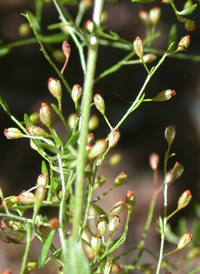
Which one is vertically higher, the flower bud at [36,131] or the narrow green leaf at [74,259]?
the flower bud at [36,131]

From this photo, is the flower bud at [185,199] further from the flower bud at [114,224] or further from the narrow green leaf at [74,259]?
the narrow green leaf at [74,259]

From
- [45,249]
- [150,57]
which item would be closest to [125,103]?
[150,57]

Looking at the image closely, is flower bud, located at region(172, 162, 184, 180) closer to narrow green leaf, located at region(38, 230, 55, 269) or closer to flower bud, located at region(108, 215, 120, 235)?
flower bud, located at region(108, 215, 120, 235)

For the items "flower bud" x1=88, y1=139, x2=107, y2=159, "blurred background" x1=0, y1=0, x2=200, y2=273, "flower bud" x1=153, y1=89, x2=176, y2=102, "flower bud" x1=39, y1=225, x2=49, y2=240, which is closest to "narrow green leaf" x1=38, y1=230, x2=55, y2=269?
"flower bud" x1=39, y1=225, x2=49, y2=240

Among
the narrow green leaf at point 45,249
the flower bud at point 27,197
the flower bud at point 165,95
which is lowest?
the narrow green leaf at point 45,249

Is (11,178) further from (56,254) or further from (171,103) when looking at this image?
(56,254)

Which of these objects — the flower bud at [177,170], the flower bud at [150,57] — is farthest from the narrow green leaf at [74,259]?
the flower bud at [150,57]

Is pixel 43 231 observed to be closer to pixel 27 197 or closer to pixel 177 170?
pixel 27 197
